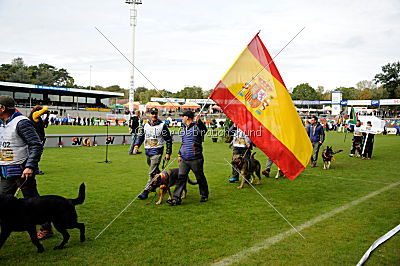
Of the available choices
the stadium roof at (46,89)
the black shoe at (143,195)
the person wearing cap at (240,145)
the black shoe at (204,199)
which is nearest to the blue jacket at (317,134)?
the person wearing cap at (240,145)

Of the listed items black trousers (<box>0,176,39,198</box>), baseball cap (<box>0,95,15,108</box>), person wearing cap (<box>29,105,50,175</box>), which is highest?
baseball cap (<box>0,95,15,108</box>)

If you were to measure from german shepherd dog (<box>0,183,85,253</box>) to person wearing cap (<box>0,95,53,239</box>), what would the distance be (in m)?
0.45

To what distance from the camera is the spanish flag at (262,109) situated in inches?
272

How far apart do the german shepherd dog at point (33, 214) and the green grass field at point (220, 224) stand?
1.12ft

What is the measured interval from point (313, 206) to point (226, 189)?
8.43ft

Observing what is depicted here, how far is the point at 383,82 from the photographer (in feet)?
280

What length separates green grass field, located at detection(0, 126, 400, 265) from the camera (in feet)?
15.3

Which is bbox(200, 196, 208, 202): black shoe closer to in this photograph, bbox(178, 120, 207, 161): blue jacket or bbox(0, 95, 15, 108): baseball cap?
bbox(178, 120, 207, 161): blue jacket

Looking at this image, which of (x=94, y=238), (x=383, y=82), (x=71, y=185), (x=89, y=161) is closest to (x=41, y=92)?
(x=89, y=161)

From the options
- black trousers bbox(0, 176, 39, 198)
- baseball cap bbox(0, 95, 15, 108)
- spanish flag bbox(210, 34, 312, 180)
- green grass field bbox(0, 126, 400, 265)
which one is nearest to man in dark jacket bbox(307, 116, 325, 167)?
green grass field bbox(0, 126, 400, 265)

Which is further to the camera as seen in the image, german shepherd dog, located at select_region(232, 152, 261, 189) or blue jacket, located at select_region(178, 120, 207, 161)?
german shepherd dog, located at select_region(232, 152, 261, 189)

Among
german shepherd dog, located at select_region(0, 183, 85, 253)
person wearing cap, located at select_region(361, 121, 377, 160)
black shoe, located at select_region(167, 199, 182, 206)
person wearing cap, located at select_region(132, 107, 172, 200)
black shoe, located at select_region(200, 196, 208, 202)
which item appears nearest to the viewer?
german shepherd dog, located at select_region(0, 183, 85, 253)

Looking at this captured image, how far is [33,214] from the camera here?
4.51 m

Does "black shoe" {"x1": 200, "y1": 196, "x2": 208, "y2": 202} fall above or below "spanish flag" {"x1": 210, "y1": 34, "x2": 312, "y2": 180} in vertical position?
below
